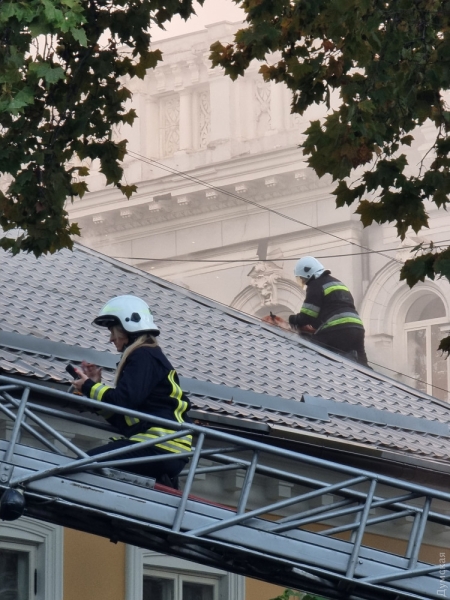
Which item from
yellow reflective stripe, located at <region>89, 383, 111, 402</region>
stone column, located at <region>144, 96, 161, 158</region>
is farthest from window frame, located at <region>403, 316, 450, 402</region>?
yellow reflective stripe, located at <region>89, 383, 111, 402</region>

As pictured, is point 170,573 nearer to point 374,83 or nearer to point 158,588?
point 158,588

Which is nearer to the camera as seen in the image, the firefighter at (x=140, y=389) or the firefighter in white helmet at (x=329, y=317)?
the firefighter at (x=140, y=389)

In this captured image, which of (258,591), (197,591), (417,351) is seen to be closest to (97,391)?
(197,591)

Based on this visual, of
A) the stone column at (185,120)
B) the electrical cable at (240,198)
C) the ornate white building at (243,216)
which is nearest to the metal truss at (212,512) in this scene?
the ornate white building at (243,216)

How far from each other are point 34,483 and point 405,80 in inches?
166

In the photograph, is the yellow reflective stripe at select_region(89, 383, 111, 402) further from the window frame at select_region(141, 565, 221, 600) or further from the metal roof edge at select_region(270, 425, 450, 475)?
the window frame at select_region(141, 565, 221, 600)

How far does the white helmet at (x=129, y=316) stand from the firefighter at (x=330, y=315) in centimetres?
931

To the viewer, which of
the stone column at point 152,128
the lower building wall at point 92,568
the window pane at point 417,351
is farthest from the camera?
the stone column at point 152,128

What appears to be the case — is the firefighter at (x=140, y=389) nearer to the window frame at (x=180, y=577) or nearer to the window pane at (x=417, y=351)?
the window frame at (x=180, y=577)

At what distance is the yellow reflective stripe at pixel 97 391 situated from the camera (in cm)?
843

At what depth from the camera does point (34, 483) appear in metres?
8.16

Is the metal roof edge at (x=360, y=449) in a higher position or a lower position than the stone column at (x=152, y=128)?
lower

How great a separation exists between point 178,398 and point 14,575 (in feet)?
10.7

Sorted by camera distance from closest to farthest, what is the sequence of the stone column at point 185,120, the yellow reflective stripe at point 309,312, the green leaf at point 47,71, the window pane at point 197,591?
the green leaf at point 47,71
the window pane at point 197,591
the yellow reflective stripe at point 309,312
the stone column at point 185,120
